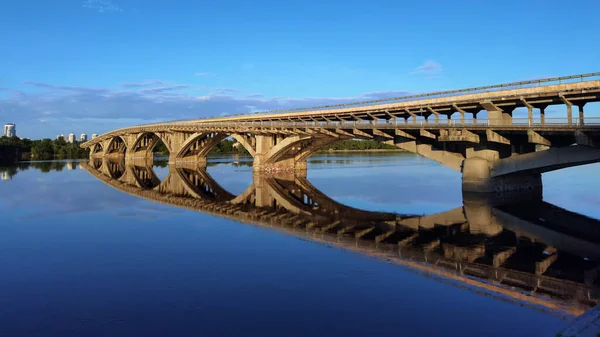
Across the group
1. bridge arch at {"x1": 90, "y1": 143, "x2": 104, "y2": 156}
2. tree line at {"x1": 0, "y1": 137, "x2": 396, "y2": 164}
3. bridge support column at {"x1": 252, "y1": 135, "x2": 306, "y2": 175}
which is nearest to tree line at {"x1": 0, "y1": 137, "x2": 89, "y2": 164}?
tree line at {"x1": 0, "y1": 137, "x2": 396, "y2": 164}

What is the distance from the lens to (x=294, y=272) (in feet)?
45.2

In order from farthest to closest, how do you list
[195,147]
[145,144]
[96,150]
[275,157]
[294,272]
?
[96,150] < [145,144] < [195,147] < [275,157] < [294,272]

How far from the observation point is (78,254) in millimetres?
16328

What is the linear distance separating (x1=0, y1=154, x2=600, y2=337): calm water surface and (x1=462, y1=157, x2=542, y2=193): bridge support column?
455 cm

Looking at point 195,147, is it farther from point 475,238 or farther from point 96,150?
point 475,238

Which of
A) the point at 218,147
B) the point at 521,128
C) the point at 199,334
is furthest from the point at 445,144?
the point at 218,147

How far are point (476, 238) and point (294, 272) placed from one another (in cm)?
904

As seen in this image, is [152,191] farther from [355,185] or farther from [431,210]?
[431,210]

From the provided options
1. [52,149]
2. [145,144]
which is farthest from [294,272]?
[52,149]

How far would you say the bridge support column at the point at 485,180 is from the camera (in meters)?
32.5

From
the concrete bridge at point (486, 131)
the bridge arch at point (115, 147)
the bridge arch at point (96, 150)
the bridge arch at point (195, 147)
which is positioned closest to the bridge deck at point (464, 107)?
the concrete bridge at point (486, 131)

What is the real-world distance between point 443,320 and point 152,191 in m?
34.5

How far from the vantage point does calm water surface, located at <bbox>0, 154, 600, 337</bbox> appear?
973cm

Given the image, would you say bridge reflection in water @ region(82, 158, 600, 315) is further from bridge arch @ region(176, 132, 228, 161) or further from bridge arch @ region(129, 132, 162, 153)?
bridge arch @ region(129, 132, 162, 153)
